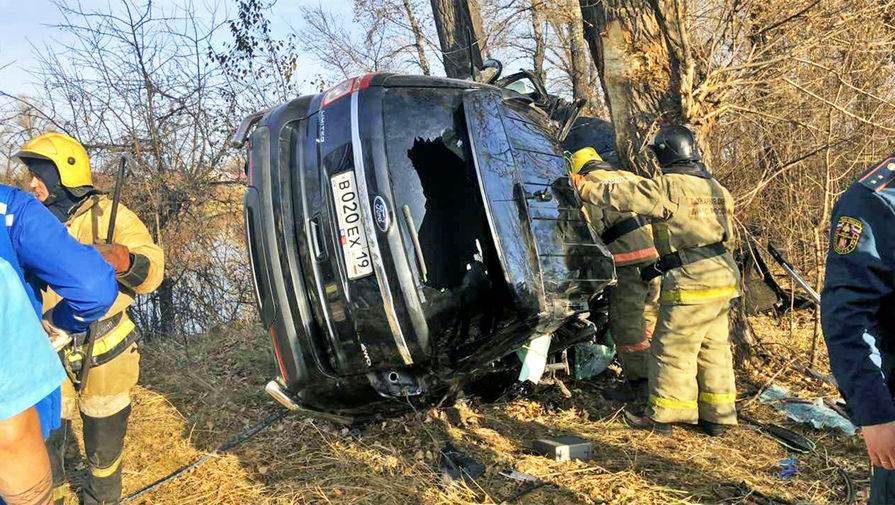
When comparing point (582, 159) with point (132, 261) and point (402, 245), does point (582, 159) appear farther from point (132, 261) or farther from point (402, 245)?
point (132, 261)

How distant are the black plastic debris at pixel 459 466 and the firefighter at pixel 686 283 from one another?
1.25 meters

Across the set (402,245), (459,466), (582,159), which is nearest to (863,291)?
(402,245)

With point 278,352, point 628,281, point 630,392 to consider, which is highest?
point 278,352

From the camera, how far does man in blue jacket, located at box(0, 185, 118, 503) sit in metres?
1.74

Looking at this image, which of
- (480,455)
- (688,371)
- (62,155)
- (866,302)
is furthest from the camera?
(688,371)

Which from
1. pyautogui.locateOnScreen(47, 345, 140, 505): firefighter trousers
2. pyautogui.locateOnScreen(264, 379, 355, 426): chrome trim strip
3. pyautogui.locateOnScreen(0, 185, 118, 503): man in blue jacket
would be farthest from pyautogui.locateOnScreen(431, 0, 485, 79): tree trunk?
pyautogui.locateOnScreen(0, 185, 118, 503): man in blue jacket

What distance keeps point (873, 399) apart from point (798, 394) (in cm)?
299

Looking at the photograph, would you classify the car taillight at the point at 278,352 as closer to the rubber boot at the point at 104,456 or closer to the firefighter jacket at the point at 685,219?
the rubber boot at the point at 104,456

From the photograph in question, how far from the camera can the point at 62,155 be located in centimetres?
306

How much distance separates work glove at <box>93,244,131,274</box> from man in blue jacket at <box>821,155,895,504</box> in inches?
118

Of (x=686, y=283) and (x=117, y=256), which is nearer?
(x=117, y=256)

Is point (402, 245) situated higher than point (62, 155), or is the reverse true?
point (62, 155)

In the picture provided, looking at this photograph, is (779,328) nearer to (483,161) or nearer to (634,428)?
(634,428)

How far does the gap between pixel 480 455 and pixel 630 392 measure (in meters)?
1.46
